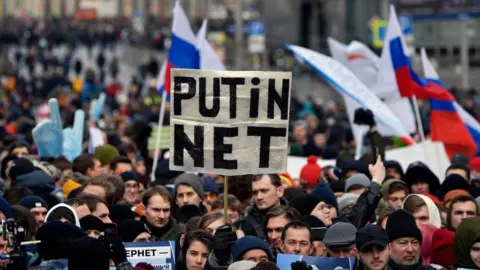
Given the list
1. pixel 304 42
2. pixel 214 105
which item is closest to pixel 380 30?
pixel 304 42

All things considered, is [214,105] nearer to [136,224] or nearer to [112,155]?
[136,224]

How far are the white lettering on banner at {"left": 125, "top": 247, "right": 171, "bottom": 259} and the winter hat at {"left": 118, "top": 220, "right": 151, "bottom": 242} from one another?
39cm

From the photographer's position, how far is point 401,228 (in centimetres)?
1077

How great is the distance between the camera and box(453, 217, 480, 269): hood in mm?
10664

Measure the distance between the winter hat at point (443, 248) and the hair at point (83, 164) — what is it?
515cm

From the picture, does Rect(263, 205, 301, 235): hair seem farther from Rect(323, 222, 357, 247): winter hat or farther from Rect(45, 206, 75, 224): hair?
Rect(45, 206, 75, 224): hair

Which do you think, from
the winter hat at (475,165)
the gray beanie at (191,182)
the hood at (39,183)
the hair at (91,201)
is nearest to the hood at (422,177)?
the winter hat at (475,165)

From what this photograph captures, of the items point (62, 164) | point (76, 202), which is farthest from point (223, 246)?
point (62, 164)

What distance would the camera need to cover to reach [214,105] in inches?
437

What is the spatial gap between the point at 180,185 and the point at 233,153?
8.50 ft

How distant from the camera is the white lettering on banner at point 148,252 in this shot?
432 inches

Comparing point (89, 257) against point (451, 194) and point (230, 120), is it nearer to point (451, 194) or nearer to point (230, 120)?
point (230, 120)

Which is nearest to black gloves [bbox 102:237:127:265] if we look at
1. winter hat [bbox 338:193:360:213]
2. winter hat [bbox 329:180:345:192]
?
winter hat [bbox 338:193:360:213]

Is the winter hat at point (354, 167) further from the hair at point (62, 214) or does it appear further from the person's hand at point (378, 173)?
the hair at point (62, 214)
